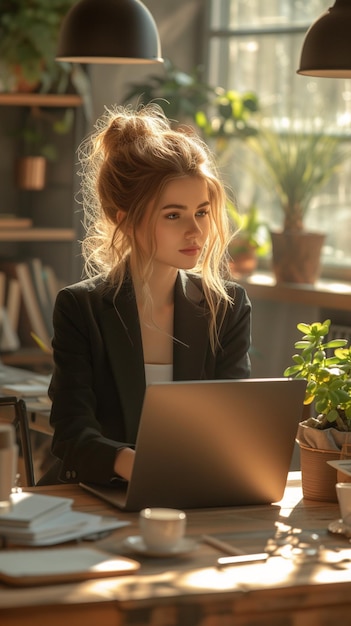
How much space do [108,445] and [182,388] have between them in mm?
323

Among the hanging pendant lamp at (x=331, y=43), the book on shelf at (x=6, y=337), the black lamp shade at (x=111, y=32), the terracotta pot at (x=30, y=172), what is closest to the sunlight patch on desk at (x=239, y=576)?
the hanging pendant lamp at (x=331, y=43)

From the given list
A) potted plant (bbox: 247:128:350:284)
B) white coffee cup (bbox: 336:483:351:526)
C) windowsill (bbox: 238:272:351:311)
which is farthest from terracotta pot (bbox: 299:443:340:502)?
potted plant (bbox: 247:128:350:284)

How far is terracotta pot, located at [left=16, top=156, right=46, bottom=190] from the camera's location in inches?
208

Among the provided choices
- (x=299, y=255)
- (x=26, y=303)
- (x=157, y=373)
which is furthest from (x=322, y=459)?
(x=26, y=303)

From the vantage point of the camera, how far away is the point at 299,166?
489cm

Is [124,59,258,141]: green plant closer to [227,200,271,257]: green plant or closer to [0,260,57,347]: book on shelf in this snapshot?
[227,200,271,257]: green plant

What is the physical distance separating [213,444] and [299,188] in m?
2.93

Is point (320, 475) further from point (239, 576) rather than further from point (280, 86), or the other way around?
point (280, 86)

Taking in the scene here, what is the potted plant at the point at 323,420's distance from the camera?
7.43 feet

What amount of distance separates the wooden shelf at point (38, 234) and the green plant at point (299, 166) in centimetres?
95

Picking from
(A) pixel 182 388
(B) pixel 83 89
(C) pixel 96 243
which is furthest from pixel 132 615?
(B) pixel 83 89

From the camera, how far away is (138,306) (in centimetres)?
261

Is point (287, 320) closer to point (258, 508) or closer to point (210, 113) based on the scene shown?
point (210, 113)

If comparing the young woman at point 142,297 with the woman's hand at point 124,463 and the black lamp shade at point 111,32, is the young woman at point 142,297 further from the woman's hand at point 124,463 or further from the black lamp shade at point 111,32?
the black lamp shade at point 111,32
